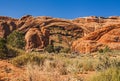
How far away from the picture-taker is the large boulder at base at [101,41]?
65.2 meters

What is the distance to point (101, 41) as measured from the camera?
69.9 metres

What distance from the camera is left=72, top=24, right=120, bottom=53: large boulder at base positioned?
65.2 metres

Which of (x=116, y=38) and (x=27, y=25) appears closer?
(x=116, y=38)

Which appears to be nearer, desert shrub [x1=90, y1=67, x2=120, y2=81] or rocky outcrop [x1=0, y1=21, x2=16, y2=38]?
desert shrub [x1=90, y1=67, x2=120, y2=81]

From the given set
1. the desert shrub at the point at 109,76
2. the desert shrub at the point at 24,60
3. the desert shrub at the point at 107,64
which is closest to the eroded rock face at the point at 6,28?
the desert shrub at the point at 24,60

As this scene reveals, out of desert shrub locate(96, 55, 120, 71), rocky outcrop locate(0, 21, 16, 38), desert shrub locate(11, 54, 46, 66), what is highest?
rocky outcrop locate(0, 21, 16, 38)

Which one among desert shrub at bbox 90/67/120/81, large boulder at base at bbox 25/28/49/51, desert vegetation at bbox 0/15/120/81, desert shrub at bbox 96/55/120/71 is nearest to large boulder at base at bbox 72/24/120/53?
desert vegetation at bbox 0/15/120/81

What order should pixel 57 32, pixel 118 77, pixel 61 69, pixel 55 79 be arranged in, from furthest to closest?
1. pixel 57 32
2. pixel 61 69
3. pixel 55 79
4. pixel 118 77

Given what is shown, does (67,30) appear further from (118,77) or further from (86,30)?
(118,77)

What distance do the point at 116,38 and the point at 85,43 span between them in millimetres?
7859

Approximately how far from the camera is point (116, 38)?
69438 mm

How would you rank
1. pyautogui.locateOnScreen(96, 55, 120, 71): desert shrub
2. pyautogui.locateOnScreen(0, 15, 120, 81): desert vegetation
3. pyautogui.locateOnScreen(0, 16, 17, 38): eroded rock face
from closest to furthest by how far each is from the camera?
pyautogui.locateOnScreen(0, 15, 120, 81): desert vegetation → pyautogui.locateOnScreen(96, 55, 120, 71): desert shrub → pyautogui.locateOnScreen(0, 16, 17, 38): eroded rock face

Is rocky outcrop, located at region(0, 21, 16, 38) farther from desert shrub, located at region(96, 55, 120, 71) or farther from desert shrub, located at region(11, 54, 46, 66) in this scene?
desert shrub, located at region(96, 55, 120, 71)

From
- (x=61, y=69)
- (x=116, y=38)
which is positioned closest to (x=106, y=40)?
(x=116, y=38)
